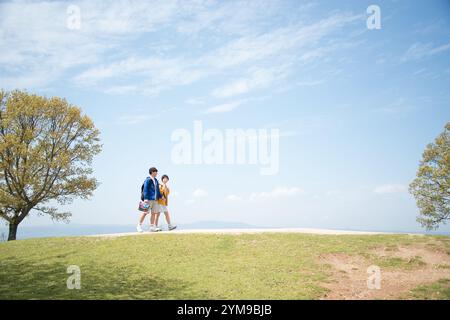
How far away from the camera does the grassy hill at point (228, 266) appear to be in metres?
14.6

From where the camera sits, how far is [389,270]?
1769cm

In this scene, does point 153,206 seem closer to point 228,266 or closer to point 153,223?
point 153,223

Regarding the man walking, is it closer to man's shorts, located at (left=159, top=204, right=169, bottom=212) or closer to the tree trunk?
man's shorts, located at (left=159, top=204, right=169, bottom=212)

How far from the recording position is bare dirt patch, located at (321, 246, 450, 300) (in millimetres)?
15000

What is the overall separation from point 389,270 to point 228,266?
27.0 ft

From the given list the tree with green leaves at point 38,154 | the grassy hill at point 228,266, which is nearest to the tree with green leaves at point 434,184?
the grassy hill at point 228,266

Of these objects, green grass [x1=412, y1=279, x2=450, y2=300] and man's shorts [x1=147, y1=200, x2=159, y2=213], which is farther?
man's shorts [x1=147, y1=200, x2=159, y2=213]

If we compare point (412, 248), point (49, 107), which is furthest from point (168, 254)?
point (49, 107)

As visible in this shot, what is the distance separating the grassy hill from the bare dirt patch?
46mm

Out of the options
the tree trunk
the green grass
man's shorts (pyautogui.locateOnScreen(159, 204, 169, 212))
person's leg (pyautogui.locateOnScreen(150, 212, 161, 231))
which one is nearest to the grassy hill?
the green grass

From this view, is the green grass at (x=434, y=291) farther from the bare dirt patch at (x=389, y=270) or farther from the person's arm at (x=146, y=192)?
the person's arm at (x=146, y=192)

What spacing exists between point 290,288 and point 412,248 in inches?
400

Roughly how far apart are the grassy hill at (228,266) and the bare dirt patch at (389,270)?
0.05 metres
